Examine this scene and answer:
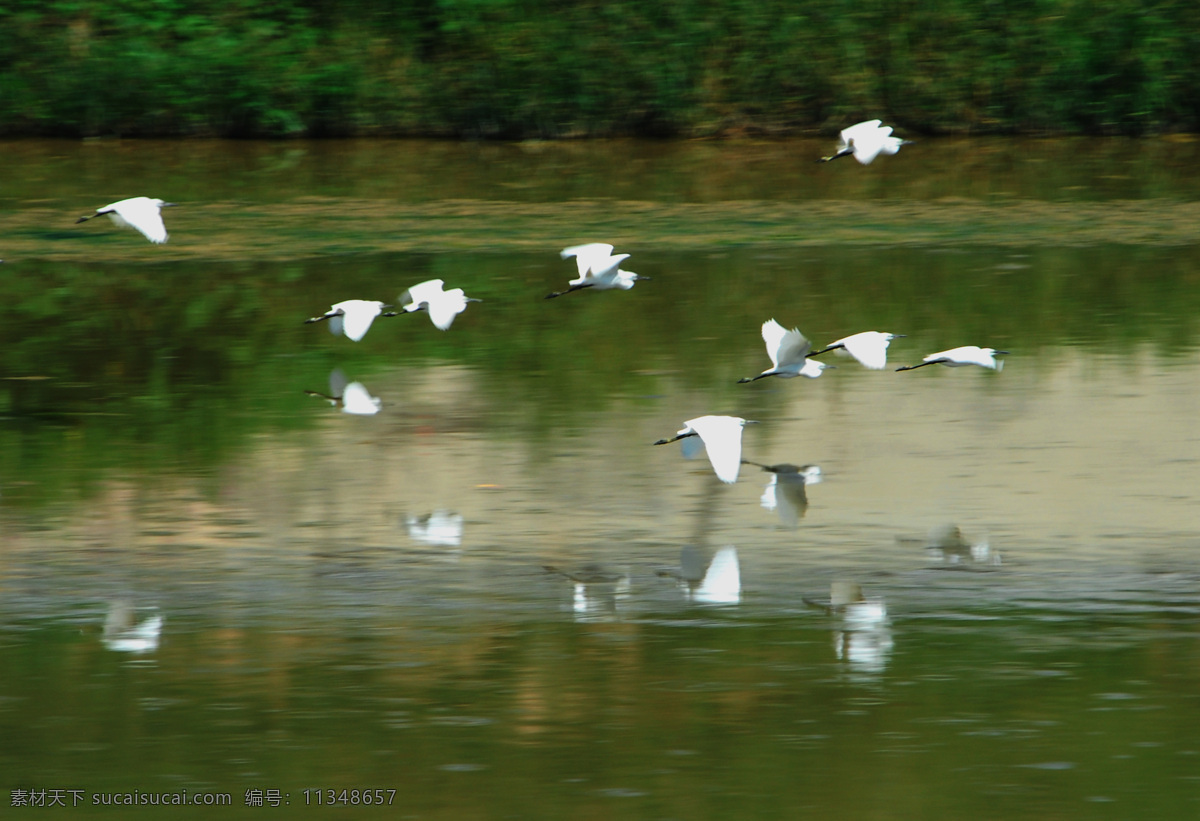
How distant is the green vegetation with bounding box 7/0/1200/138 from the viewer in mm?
18219

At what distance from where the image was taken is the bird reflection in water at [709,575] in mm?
5758

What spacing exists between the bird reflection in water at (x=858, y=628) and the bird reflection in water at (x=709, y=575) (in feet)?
0.84

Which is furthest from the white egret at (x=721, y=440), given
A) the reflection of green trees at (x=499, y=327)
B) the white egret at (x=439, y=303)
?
the white egret at (x=439, y=303)

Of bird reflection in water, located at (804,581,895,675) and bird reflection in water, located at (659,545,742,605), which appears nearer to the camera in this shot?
bird reflection in water, located at (804,581,895,675)

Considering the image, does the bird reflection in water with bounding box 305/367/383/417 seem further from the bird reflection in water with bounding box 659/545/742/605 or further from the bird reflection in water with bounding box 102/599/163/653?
the bird reflection in water with bounding box 102/599/163/653

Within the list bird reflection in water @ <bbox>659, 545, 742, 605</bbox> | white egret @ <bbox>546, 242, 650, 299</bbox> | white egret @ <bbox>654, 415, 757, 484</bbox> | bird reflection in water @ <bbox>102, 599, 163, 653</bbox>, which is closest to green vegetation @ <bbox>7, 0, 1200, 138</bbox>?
white egret @ <bbox>546, 242, 650, 299</bbox>

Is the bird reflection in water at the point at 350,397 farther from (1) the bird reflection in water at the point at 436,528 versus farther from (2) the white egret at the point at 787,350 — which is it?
(2) the white egret at the point at 787,350

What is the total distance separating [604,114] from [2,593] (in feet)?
44.0

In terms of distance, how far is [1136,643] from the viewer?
526cm

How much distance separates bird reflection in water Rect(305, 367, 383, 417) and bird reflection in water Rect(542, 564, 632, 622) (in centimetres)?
244

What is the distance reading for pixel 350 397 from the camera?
28.2 ft

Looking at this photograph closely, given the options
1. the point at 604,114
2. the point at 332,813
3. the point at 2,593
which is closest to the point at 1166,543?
the point at 332,813

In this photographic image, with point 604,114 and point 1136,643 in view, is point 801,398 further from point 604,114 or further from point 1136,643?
point 604,114

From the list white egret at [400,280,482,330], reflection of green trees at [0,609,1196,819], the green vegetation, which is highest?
the green vegetation
